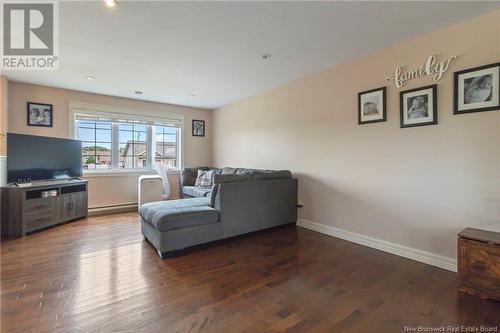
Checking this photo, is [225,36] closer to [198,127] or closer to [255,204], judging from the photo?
[255,204]

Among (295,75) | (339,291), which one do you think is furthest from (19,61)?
(339,291)

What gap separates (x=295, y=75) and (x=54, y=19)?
9.73 ft

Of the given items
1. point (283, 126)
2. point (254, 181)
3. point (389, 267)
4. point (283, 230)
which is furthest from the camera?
point (283, 126)

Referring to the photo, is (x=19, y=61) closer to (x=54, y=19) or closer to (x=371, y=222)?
(x=54, y=19)

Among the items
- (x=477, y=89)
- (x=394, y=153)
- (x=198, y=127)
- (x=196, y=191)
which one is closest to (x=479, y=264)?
(x=394, y=153)

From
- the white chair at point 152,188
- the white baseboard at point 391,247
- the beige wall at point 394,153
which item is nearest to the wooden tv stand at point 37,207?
the white chair at point 152,188

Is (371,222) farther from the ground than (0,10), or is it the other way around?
(0,10)

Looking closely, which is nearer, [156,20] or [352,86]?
[156,20]

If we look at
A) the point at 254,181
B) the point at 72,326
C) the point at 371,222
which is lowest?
the point at 72,326

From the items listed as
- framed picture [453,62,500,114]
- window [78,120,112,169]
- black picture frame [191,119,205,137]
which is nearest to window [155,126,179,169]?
black picture frame [191,119,205,137]

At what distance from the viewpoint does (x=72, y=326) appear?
5.06ft

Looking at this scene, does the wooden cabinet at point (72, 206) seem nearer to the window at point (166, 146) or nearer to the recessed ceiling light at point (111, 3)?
the window at point (166, 146)

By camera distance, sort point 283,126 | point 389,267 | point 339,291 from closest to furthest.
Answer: point 339,291 < point 389,267 < point 283,126

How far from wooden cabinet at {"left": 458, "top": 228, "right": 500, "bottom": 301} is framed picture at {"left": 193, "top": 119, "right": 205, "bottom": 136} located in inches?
207
